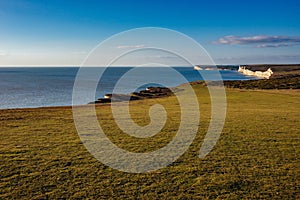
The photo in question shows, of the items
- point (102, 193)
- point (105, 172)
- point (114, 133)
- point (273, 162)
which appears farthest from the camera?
point (114, 133)

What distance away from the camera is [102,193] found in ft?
27.4

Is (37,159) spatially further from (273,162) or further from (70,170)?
(273,162)

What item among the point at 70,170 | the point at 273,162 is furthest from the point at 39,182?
the point at 273,162

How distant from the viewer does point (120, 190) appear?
28.2 feet

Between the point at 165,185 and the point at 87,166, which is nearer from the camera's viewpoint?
the point at 165,185

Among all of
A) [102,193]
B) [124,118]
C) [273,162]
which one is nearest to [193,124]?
[124,118]

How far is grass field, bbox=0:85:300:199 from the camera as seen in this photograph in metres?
8.47

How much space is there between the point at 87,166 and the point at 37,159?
7.91 ft

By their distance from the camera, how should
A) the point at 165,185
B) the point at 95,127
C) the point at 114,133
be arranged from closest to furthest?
the point at 165,185 → the point at 114,133 → the point at 95,127

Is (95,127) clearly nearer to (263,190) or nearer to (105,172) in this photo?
(105,172)

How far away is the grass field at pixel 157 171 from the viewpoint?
847cm

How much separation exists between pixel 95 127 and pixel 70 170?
8.38 meters

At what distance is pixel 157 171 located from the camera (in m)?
10.3

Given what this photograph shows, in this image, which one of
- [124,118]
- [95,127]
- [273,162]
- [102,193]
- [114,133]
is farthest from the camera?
[124,118]
